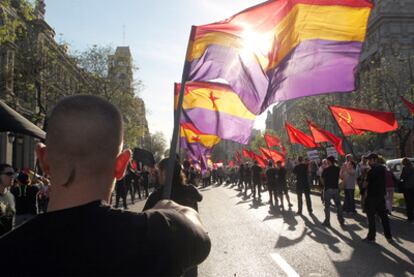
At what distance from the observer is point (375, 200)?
8.88m

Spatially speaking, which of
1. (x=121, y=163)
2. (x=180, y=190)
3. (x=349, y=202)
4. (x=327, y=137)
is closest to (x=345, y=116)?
(x=327, y=137)

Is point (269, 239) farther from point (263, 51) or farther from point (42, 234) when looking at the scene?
point (42, 234)

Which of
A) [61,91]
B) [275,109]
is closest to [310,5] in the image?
[61,91]

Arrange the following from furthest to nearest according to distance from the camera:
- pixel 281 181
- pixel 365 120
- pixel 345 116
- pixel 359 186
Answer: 1. pixel 281 181
2. pixel 359 186
3. pixel 345 116
4. pixel 365 120

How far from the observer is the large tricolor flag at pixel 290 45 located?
4.96 metres

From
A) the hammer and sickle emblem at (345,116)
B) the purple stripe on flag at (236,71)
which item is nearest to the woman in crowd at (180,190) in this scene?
the purple stripe on flag at (236,71)

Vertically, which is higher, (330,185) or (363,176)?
(363,176)

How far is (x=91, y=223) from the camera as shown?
4.80 ft

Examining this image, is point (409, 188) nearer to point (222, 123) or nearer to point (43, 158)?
point (222, 123)

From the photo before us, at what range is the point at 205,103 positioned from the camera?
774cm

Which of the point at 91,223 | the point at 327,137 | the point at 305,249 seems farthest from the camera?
the point at 327,137

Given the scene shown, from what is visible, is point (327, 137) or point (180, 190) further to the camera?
point (327, 137)

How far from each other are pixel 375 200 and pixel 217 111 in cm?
391

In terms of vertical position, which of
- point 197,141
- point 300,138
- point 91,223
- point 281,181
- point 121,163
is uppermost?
point 300,138
